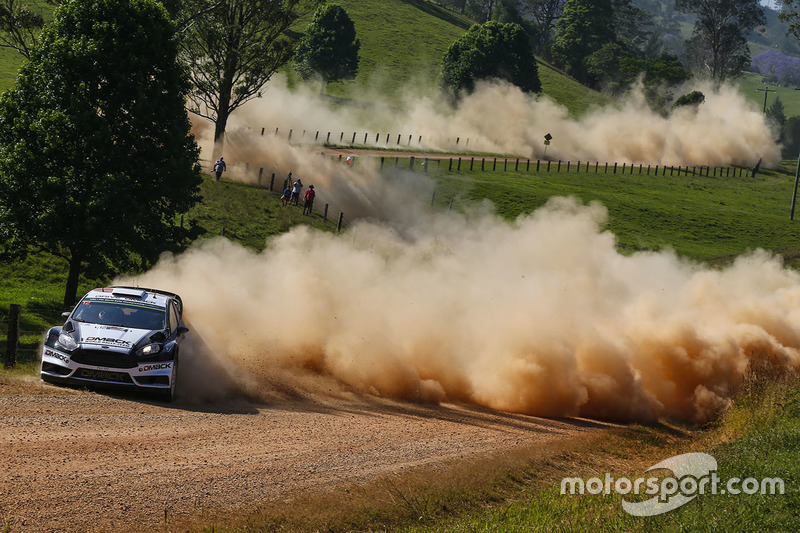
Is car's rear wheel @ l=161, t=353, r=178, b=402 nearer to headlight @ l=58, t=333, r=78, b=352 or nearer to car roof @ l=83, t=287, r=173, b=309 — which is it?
car roof @ l=83, t=287, r=173, b=309

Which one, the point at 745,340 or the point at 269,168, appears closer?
the point at 745,340

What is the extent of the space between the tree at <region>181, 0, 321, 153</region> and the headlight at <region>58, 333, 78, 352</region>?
31452mm

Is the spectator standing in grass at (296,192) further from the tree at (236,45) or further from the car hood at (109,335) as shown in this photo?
the car hood at (109,335)

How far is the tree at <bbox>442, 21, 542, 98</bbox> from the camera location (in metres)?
99.1

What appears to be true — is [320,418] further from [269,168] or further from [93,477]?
[269,168]

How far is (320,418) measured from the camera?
15625 mm

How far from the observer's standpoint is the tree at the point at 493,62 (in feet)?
325

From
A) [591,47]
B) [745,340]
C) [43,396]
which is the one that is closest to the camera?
[43,396]

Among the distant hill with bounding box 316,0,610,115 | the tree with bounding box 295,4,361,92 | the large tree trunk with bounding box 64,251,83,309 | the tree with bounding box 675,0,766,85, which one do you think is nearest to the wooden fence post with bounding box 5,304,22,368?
the large tree trunk with bounding box 64,251,83,309

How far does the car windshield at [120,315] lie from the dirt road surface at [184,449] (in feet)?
4.72

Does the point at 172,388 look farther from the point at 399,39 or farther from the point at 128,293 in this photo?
the point at 399,39

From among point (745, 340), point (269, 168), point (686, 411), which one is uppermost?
point (269, 168)

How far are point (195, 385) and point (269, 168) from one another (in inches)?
1384

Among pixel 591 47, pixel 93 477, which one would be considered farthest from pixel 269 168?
pixel 591 47
